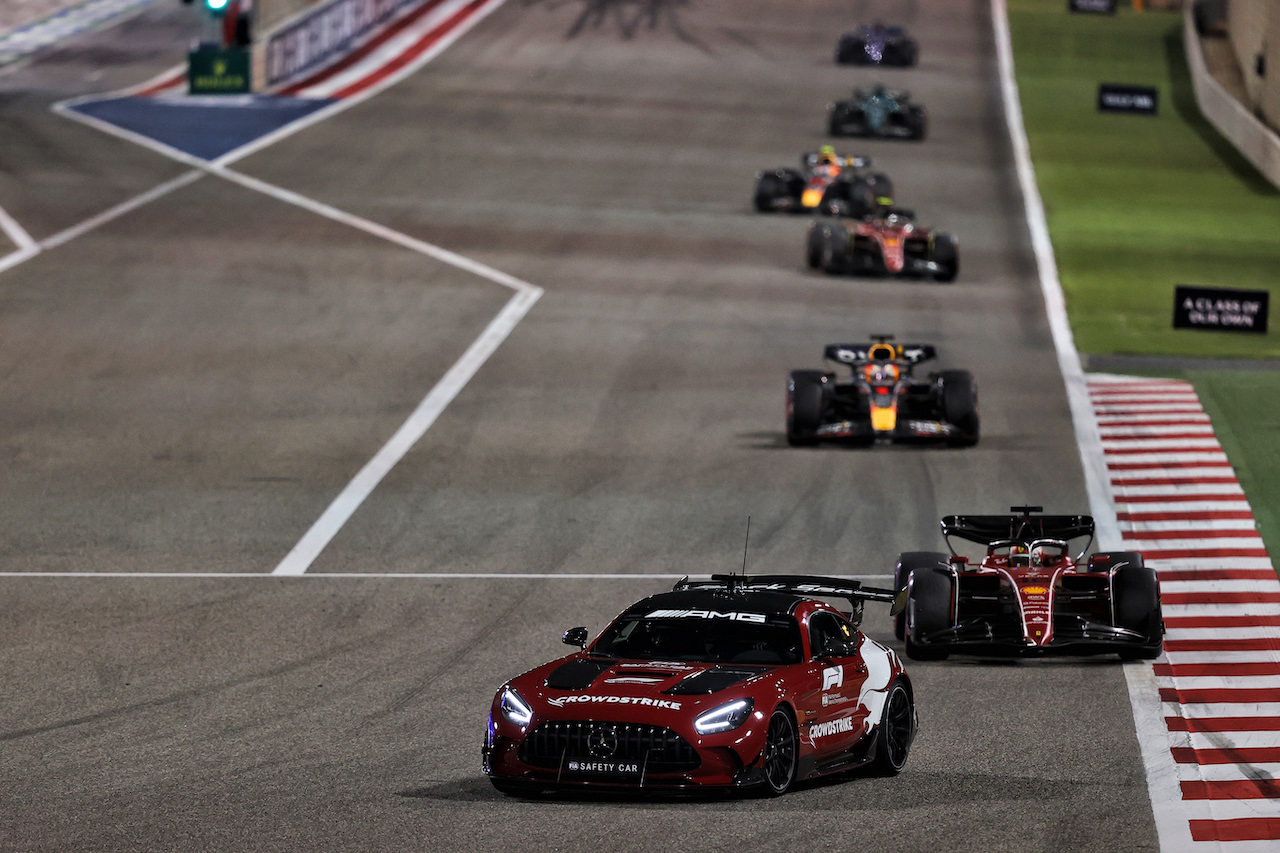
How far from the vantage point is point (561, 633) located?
56.3ft

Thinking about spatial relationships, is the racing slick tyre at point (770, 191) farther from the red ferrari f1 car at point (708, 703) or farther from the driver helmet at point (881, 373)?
the red ferrari f1 car at point (708, 703)

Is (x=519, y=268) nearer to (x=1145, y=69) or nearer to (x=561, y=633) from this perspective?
(x=561, y=633)

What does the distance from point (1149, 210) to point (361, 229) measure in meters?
17.3

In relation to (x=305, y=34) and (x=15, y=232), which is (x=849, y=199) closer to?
(x=15, y=232)

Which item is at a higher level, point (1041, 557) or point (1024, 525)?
point (1024, 525)

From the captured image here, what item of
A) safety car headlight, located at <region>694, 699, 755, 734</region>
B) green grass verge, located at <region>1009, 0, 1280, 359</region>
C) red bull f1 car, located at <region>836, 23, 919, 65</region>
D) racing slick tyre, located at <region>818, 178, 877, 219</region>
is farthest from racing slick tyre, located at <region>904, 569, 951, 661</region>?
red bull f1 car, located at <region>836, 23, 919, 65</region>

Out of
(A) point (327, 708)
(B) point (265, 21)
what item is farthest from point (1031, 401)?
(B) point (265, 21)

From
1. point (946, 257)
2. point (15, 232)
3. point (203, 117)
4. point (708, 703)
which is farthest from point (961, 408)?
point (203, 117)

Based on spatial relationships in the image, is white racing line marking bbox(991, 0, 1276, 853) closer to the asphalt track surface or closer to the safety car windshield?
the asphalt track surface

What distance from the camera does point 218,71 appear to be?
52.0 meters

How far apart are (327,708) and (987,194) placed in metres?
32.9

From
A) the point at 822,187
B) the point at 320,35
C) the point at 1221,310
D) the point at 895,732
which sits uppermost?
the point at 895,732

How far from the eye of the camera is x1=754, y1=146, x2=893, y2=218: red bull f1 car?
41.4 m

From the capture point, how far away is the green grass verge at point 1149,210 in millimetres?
28141
